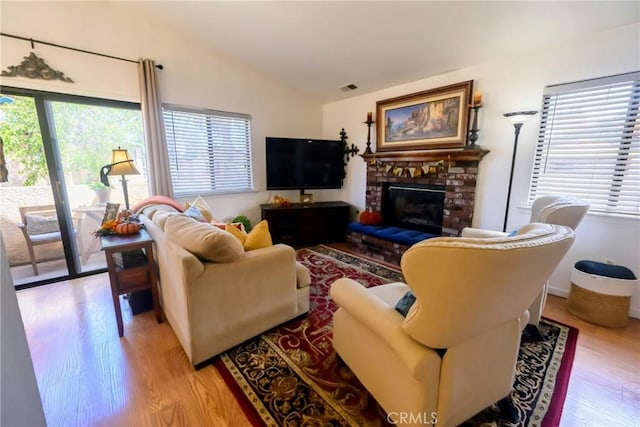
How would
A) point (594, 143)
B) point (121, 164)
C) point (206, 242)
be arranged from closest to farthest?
point (206, 242) → point (594, 143) → point (121, 164)

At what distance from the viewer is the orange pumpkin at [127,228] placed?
2162 mm

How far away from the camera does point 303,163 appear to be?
4.21 meters

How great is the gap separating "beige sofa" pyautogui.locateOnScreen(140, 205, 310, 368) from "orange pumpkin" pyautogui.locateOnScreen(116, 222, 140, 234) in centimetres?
19

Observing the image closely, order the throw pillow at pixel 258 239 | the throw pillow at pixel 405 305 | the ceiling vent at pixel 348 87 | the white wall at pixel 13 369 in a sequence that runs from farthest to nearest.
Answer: the ceiling vent at pixel 348 87 < the throw pillow at pixel 258 239 < the throw pillow at pixel 405 305 < the white wall at pixel 13 369

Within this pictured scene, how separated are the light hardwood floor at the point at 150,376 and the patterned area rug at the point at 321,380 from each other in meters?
0.07

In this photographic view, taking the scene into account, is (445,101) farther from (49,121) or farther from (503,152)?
(49,121)

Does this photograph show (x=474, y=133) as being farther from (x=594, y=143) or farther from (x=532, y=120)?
(x=594, y=143)

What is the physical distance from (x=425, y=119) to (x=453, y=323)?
3045 millimetres

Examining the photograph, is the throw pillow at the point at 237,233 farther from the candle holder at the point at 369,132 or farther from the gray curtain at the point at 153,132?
the candle holder at the point at 369,132

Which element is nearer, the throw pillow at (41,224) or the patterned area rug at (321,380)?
the patterned area rug at (321,380)

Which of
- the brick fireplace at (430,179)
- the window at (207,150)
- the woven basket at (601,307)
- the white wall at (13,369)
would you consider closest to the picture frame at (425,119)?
the brick fireplace at (430,179)

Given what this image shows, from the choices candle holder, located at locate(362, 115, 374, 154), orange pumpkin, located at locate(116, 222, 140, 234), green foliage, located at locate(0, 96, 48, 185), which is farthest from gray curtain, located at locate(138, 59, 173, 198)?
candle holder, located at locate(362, 115, 374, 154)

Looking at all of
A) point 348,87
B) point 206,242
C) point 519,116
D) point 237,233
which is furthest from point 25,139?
point 519,116

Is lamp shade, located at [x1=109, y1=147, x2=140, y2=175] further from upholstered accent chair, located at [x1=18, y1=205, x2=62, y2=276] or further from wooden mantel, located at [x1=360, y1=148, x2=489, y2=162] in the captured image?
wooden mantel, located at [x1=360, y1=148, x2=489, y2=162]
